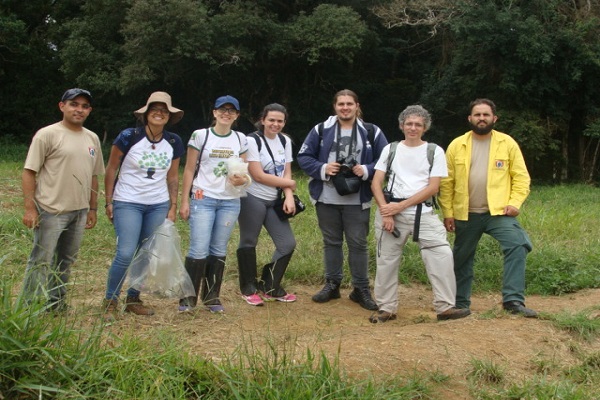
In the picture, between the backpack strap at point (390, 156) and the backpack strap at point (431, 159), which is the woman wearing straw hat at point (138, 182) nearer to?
the backpack strap at point (390, 156)

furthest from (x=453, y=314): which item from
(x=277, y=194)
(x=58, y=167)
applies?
(x=58, y=167)

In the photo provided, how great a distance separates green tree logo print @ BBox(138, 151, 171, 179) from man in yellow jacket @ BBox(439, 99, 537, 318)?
2241 millimetres

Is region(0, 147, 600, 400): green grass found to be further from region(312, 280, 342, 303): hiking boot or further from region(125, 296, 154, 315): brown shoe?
region(312, 280, 342, 303): hiking boot

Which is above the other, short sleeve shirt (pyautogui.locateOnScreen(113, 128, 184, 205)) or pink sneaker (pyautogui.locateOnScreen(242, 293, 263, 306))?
short sleeve shirt (pyautogui.locateOnScreen(113, 128, 184, 205))

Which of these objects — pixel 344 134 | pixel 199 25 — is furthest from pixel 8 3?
pixel 344 134

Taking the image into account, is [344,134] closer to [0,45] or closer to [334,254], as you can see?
[334,254]

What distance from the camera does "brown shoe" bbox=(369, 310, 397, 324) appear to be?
5.43 meters

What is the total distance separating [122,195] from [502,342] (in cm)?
278

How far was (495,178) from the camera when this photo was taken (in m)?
5.34

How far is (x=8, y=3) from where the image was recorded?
25453mm

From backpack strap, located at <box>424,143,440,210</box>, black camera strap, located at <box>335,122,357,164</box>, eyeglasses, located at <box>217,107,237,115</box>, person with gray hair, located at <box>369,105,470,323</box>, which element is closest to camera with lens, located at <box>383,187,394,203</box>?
person with gray hair, located at <box>369,105,470,323</box>

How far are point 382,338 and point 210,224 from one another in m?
1.64

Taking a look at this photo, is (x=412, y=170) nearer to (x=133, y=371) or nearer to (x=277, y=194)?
(x=277, y=194)

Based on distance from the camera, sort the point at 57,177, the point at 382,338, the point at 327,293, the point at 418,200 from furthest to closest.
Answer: the point at 327,293
the point at 418,200
the point at 57,177
the point at 382,338
